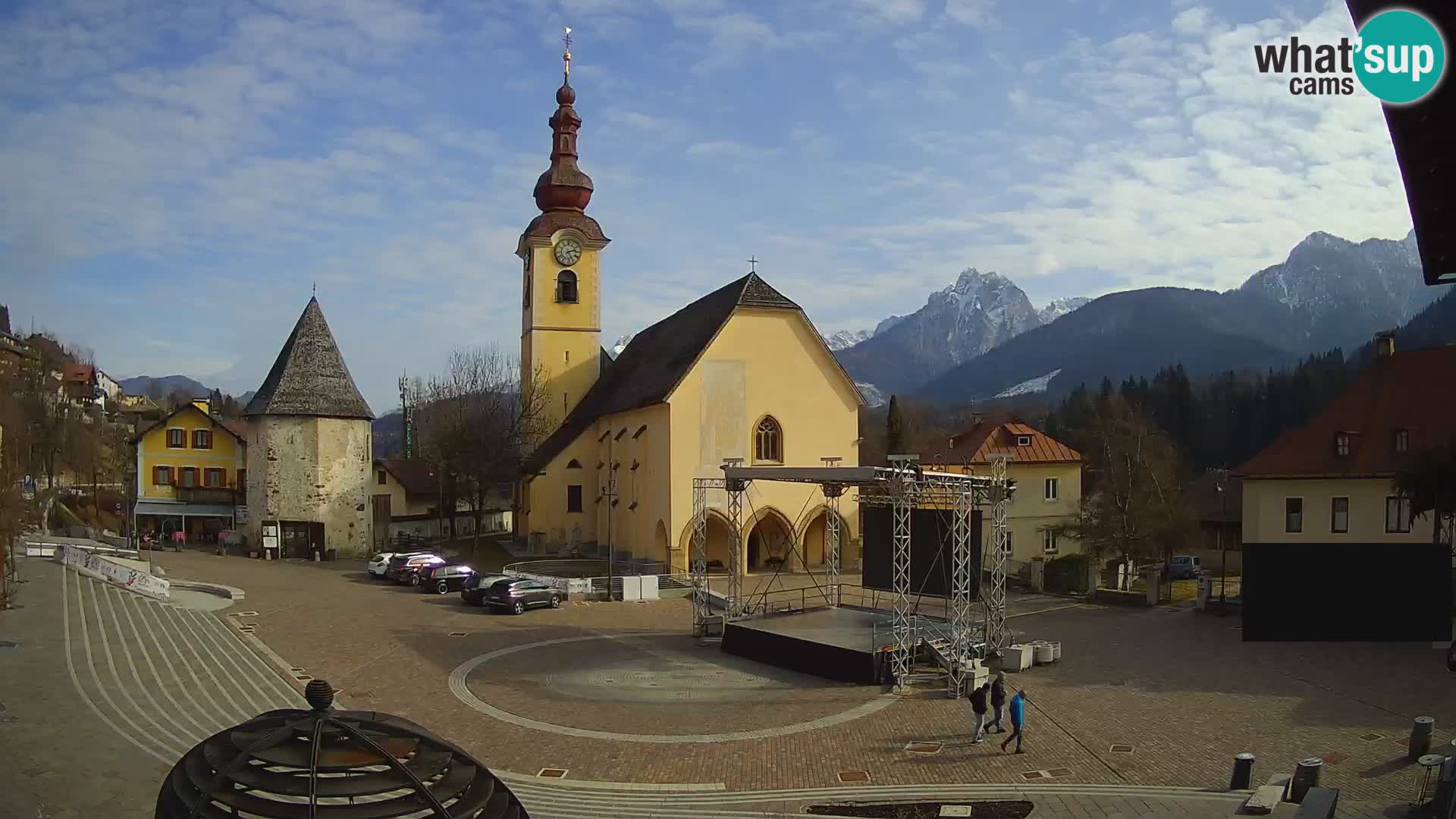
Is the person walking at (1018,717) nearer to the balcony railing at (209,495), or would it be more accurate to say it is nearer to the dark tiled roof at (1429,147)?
the dark tiled roof at (1429,147)

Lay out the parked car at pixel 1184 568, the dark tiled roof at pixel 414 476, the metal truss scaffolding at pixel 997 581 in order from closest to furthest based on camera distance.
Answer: the metal truss scaffolding at pixel 997 581
the parked car at pixel 1184 568
the dark tiled roof at pixel 414 476

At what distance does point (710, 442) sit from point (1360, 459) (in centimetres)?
2151

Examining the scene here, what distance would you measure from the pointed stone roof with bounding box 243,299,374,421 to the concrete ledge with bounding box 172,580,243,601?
11922 millimetres

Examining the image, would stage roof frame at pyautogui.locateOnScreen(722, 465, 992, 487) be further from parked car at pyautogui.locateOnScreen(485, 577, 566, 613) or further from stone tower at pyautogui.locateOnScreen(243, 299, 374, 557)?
stone tower at pyautogui.locateOnScreen(243, 299, 374, 557)

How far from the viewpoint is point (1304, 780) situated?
12852 millimetres

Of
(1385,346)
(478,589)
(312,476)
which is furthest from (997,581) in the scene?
(312,476)

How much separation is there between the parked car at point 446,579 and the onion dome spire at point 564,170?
2146 centimetres

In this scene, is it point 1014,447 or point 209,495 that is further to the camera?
point 209,495

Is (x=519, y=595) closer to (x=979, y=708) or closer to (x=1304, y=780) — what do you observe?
(x=979, y=708)

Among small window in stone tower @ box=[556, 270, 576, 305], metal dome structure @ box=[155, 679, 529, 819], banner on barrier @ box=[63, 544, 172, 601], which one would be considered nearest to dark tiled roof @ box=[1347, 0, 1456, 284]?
metal dome structure @ box=[155, 679, 529, 819]

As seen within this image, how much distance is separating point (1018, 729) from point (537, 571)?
26634 millimetres

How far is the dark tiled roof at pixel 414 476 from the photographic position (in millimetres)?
63403

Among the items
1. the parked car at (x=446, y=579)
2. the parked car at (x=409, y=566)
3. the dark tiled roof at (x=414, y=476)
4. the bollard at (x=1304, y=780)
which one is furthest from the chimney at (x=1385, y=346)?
the dark tiled roof at (x=414, y=476)

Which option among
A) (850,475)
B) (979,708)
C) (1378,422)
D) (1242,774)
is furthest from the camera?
(1378,422)
